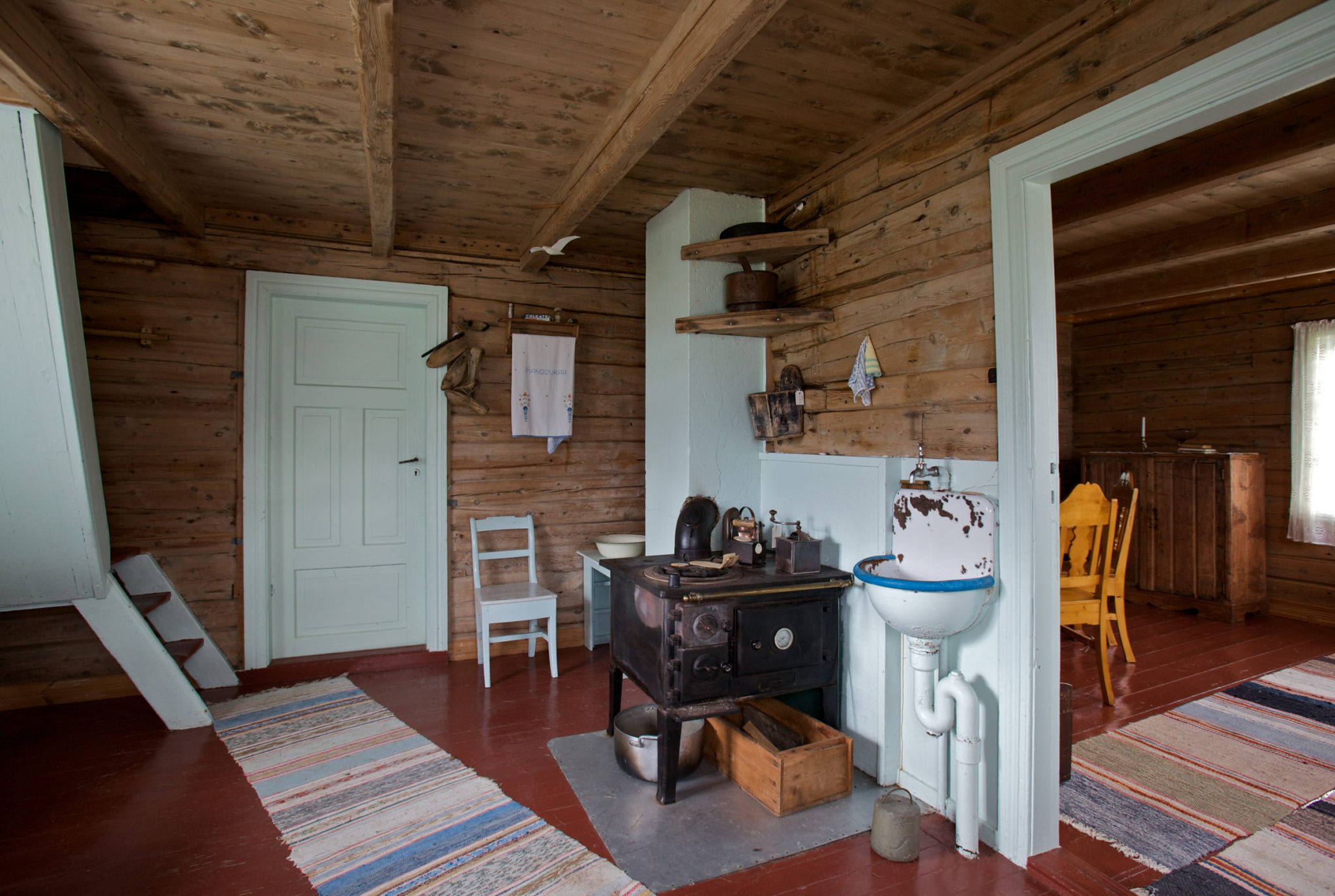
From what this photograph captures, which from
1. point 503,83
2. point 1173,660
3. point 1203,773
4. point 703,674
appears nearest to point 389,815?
point 703,674

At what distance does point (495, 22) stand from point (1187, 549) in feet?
17.0

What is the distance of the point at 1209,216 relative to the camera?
12.3ft

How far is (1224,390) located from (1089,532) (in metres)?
2.84

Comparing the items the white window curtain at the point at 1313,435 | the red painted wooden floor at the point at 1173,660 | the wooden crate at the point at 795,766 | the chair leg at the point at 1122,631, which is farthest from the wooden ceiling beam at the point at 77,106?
the white window curtain at the point at 1313,435

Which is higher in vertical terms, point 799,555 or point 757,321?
point 757,321

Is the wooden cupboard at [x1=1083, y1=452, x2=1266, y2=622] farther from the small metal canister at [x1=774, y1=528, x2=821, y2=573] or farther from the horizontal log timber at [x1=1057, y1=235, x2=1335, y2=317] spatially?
the small metal canister at [x1=774, y1=528, x2=821, y2=573]

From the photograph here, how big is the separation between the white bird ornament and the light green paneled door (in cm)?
84

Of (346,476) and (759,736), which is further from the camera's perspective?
(346,476)

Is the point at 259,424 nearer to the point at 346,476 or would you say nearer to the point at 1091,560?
the point at 346,476

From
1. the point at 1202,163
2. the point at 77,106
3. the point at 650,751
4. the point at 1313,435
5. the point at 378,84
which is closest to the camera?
the point at 378,84

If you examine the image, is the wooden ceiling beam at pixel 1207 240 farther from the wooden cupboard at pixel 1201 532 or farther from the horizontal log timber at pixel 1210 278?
the wooden cupboard at pixel 1201 532

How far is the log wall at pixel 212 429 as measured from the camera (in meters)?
3.21

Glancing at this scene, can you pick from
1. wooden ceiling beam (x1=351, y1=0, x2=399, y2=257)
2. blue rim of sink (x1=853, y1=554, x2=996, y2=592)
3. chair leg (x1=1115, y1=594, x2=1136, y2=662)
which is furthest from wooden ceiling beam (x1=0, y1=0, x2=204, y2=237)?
chair leg (x1=1115, y1=594, x2=1136, y2=662)

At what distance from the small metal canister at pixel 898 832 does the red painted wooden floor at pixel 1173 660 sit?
0.50 metres
